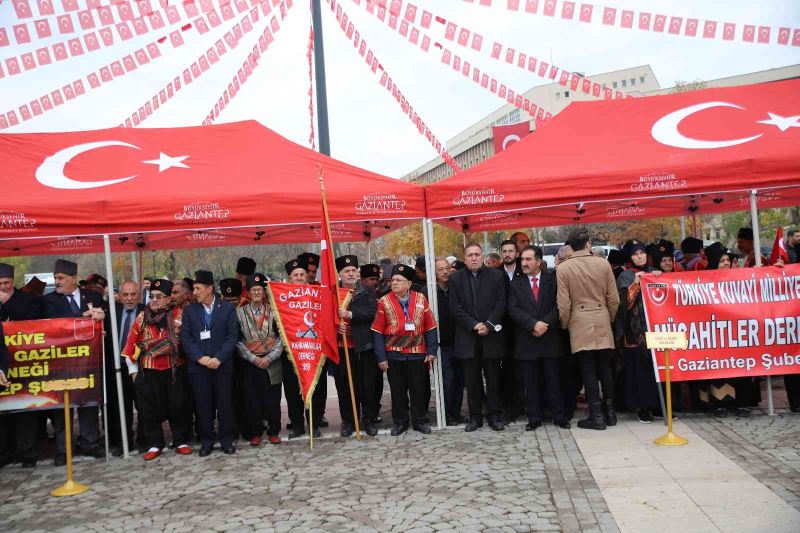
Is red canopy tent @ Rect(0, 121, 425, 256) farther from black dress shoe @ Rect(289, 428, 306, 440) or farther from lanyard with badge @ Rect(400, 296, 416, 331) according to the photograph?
black dress shoe @ Rect(289, 428, 306, 440)

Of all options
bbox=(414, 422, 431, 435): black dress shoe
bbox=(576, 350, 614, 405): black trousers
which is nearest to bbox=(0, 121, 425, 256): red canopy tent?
bbox=(414, 422, 431, 435): black dress shoe

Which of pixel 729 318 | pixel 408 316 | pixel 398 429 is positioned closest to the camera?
pixel 729 318

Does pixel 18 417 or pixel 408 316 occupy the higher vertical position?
pixel 408 316

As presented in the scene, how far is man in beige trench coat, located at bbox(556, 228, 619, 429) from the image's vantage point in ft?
23.7

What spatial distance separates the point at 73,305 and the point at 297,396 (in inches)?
102

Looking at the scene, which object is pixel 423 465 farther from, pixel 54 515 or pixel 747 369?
pixel 747 369

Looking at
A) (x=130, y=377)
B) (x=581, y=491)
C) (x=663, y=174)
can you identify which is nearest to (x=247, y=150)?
(x=130, y=377)

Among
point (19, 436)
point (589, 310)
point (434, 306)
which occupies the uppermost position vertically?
point (434, 306)

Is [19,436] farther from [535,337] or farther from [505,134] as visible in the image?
[505,134]

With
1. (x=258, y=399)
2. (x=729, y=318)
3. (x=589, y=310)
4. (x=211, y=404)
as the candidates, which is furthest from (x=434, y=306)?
(x=729, y=318)

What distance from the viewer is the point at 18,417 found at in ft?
24.0

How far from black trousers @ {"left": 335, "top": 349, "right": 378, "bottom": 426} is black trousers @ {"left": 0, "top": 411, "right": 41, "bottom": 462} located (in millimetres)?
3159

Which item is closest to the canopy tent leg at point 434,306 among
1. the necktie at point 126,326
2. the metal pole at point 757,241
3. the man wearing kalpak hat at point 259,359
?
the man wearing kalpak hat at point 259,359

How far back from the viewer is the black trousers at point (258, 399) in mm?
7543
